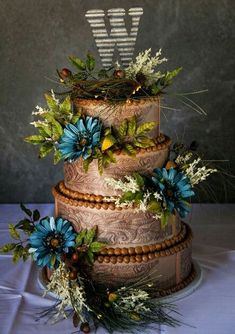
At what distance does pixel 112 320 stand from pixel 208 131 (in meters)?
1.14

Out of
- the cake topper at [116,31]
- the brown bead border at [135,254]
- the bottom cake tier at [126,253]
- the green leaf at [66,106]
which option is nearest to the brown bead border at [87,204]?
the bottom cake tier at [126,253]

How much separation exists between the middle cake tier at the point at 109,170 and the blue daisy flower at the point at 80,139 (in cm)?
6

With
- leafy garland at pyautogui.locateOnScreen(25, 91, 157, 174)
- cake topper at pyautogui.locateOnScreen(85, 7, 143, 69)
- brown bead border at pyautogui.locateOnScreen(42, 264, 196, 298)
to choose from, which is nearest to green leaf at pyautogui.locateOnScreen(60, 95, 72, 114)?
leafy garland at pyautogui.locateOnScreen(25, 91, 157, 174)

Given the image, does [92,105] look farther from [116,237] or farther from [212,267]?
[212,267]

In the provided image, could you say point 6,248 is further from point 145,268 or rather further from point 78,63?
point 78,63

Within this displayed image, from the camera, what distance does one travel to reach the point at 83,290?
4.81ft

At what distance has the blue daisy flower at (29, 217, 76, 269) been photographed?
1.51 metres

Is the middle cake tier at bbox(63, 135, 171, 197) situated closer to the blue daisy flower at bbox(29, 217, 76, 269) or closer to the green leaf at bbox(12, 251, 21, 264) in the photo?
the blue daisy flower at bbox(29, 217, 76, 269)

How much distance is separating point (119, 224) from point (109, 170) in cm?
13

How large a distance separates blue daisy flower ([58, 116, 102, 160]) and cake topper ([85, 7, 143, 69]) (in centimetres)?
90

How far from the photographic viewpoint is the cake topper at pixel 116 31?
2.30 m

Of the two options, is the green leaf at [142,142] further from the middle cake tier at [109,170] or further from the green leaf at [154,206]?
the green leaf at [154,206]

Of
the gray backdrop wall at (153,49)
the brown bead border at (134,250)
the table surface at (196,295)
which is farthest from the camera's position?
the gray backdrop wall at (153,49)

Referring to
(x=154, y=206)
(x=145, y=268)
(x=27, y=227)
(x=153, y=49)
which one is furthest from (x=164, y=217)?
(x=153, y=49)
